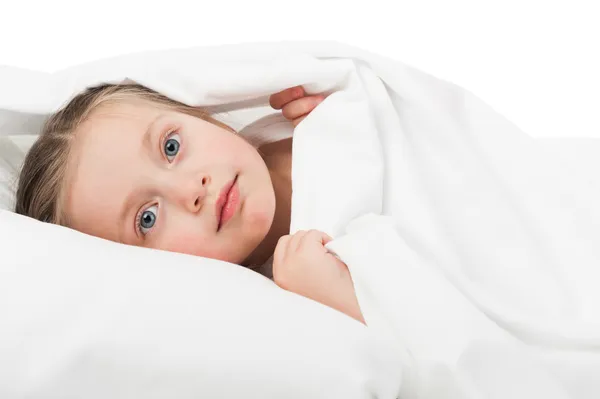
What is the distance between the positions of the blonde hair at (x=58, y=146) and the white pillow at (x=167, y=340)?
0.37 metres

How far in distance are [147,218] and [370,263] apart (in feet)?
1.30

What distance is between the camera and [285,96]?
1.31 metres

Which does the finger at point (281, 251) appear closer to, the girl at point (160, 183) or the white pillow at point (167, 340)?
the girl at point (160, 183)

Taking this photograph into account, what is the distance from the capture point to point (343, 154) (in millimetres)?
1195

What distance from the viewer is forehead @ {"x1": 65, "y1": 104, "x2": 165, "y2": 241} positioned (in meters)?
1.14

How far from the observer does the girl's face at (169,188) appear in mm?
1131

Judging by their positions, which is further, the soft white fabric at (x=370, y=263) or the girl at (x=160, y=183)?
the girl at (x=160, y=183)

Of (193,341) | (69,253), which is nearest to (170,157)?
(69,253)

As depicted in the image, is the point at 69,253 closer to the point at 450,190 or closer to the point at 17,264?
the point at 17,264

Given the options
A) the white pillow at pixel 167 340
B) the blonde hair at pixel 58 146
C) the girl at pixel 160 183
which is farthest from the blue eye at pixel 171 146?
the white pillow at pixel 167 340

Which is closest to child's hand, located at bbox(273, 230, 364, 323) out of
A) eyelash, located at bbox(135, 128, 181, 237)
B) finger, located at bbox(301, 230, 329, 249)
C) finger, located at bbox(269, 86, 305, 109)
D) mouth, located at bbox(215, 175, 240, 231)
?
finger, located at bbox(301, 230, 329, 249)

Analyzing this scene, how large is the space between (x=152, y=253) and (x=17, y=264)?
16 centimetres

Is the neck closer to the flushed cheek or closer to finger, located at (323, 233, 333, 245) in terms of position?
the flushed cheek

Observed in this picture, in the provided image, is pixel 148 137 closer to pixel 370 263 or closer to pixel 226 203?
pixel 226 203
